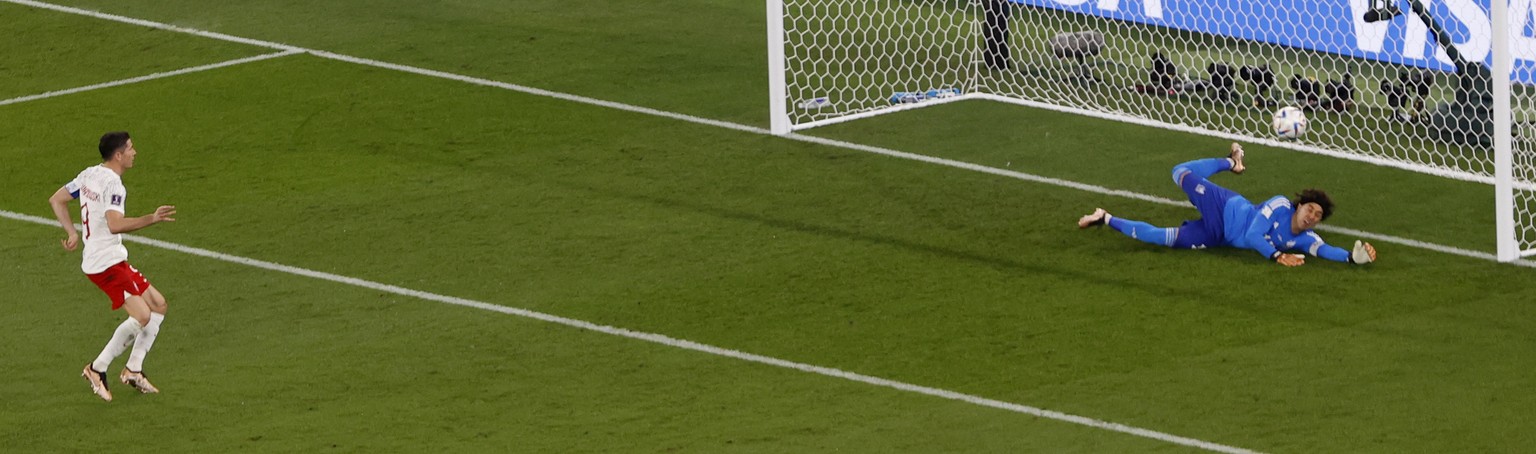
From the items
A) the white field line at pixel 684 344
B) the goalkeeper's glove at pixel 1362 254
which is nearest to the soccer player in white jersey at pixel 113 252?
the white field line at pixel 684 344

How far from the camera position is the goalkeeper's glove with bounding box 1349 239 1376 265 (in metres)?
11.9

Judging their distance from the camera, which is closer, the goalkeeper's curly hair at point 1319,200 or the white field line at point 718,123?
the goalkeeper's curly hair at point 1319,200

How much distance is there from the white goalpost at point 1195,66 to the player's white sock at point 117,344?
218 inches

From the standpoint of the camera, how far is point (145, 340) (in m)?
10.2

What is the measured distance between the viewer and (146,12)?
1909 cm

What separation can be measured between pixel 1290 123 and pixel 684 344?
14.2ft

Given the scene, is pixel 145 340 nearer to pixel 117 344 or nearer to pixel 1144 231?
pixel 117 344

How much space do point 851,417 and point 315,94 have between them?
23.9 ft

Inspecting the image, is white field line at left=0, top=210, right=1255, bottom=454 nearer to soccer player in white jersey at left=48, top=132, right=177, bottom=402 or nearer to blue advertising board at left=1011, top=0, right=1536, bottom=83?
soccer player in white jersey at left=48, top=132, right=177, bottom=402

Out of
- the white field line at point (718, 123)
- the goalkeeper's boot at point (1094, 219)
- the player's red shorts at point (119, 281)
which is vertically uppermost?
the player's red shorts at point (119, 281)

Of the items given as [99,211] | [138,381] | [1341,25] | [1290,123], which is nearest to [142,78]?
[138,381]

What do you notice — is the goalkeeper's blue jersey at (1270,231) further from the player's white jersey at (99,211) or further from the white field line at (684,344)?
the player's white jersey at (99,211)

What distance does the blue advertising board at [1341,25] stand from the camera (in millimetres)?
15570

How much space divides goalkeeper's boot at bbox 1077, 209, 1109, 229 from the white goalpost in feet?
6.09
